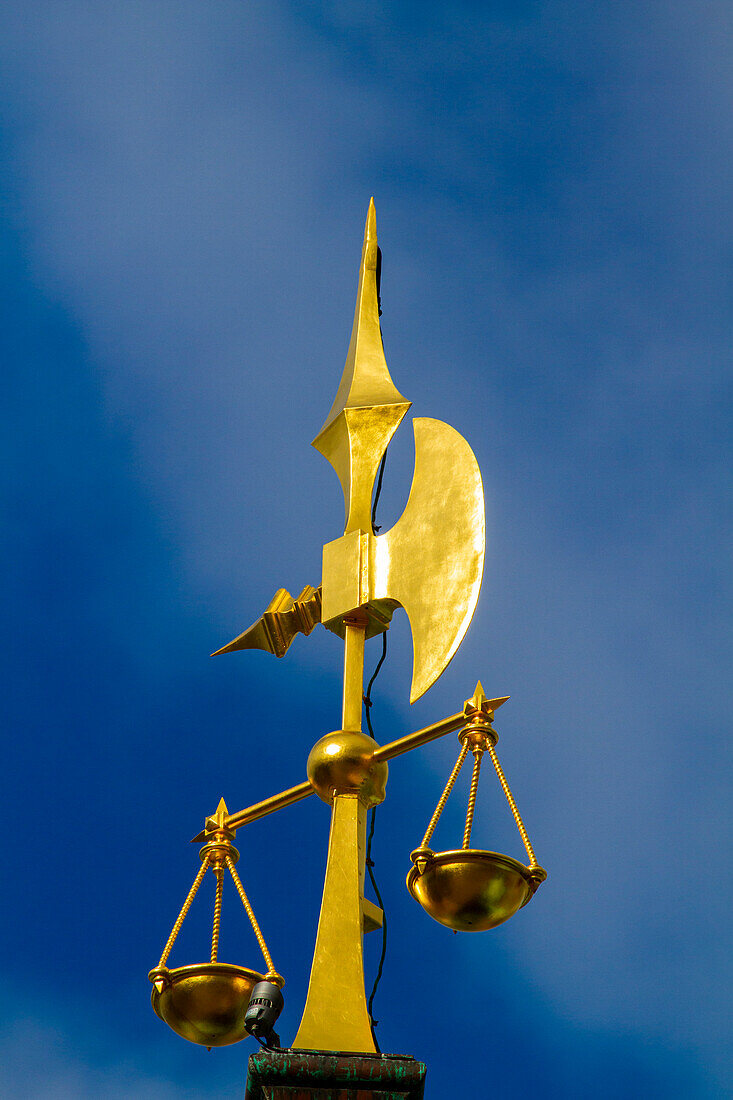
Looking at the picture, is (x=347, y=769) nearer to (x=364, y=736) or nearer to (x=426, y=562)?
(x=364, y=736)

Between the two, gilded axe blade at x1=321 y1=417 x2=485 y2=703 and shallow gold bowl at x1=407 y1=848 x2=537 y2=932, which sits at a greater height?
gilded axe blade at x1=321 y1=417 x2=485 y2=703

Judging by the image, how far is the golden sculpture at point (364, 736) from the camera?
26.8ft

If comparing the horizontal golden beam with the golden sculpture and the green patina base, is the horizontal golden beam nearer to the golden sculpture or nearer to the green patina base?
the golden sculpture

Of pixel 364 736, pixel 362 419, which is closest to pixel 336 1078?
pixel 364 736

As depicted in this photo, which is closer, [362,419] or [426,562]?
[426,562]

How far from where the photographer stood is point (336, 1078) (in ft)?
23.5

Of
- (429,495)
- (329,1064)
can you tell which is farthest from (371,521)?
(329,1064)

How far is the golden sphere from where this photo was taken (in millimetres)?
8586

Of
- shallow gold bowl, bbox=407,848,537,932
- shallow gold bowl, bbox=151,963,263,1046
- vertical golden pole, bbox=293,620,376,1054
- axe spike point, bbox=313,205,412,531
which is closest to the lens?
vertical golden pole, bbox=293,620,376,1054

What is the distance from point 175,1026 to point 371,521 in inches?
110

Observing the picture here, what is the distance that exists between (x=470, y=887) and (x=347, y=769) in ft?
2.81

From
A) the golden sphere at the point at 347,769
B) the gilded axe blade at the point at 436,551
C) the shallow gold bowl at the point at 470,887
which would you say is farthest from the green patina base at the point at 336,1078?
the gilded axe blade at the point at 436,551

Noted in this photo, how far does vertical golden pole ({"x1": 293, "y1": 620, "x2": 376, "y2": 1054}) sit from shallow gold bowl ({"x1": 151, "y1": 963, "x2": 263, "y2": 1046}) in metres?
0.78

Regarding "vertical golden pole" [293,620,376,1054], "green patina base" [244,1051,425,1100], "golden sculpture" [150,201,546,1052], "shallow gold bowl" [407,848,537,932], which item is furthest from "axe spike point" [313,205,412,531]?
"green patina base" [244,1051,425,1100]
